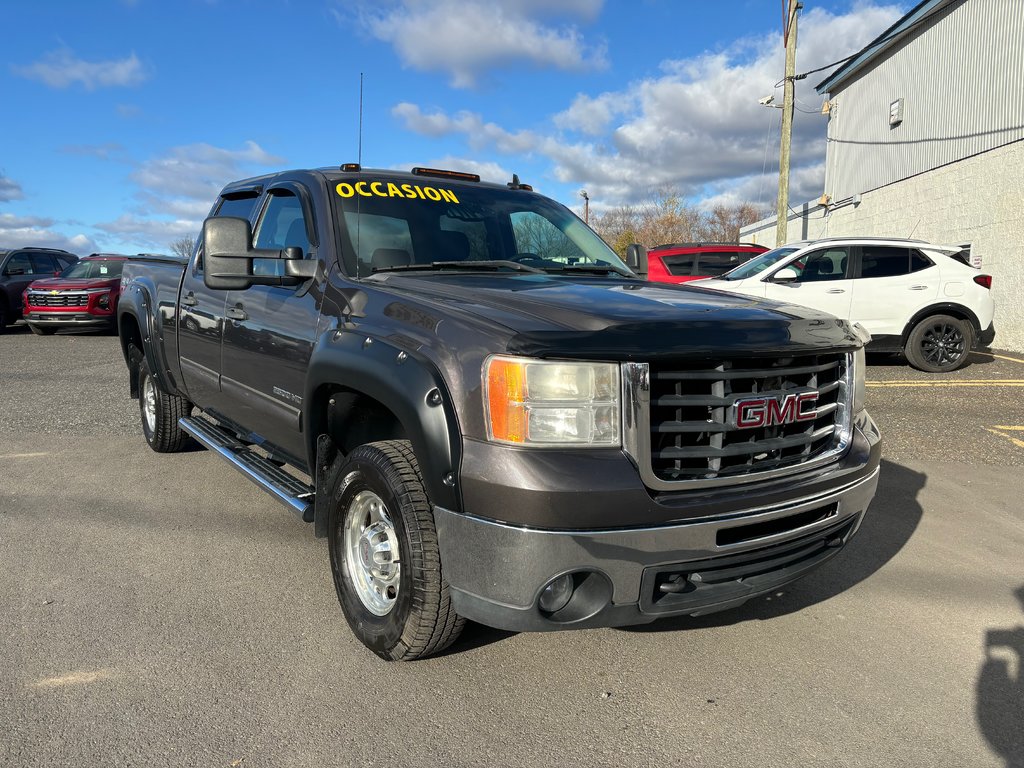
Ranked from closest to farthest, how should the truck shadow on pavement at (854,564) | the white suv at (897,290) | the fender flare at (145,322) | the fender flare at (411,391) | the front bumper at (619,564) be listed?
the front bumper at (619,564), the fender flare at (411,391), the truck shadow on pavement at (854,564), the fender flare at (145,322), the white suv at (897,290)

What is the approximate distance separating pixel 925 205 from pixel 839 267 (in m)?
6.57

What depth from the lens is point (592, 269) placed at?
390cm

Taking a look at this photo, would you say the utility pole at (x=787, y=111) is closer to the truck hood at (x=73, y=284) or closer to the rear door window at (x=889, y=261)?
the rear door window at (x=889, y=261)

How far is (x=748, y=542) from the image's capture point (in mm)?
2500

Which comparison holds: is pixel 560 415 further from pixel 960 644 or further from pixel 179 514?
pixel 179 514

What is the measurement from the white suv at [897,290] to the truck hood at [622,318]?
23.9 feet

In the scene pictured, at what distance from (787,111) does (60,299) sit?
51.4 feet

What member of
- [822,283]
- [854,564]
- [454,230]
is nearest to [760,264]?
[822,283]

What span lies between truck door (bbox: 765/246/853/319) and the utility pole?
626 centimetres

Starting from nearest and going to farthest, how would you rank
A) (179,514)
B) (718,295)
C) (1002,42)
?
(718,295), (179,514), (1002,42)

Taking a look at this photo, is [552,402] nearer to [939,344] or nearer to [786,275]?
[786,275]

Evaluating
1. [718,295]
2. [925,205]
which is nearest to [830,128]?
[925,205]

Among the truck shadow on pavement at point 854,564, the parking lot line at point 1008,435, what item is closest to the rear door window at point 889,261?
the parking lot line at point 1008,435

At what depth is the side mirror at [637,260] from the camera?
4.63m
